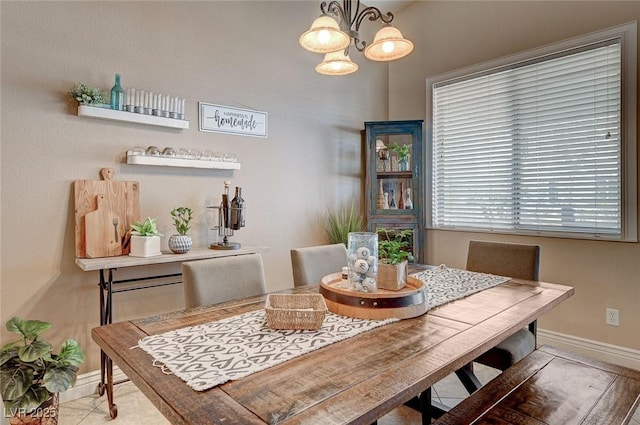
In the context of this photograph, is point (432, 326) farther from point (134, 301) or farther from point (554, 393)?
point (134, 301)

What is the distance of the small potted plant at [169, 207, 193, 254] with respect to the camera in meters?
2.51

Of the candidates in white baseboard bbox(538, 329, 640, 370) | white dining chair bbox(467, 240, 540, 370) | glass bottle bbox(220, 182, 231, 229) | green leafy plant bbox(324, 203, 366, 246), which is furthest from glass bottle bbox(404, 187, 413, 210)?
glass bottle bbox(220, 182, 231, 229)

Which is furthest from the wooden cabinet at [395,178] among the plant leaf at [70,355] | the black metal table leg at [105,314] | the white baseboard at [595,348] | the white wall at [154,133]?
the plant leaf at [70,355]

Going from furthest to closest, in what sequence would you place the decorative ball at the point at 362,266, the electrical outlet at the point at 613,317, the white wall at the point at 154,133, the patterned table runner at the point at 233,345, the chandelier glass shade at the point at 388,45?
the electrical outlet at the point at 613,317, the white wall at the point at 154,133, the chandelier glass shade at the point at 388,45, the decorative ball at the point at 362,266, the patterned table runner at the point at 233,345

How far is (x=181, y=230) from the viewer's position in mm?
2645

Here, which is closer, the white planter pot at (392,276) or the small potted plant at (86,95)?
the white planter pot at (392,276)

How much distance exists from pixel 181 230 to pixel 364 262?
5.12ft

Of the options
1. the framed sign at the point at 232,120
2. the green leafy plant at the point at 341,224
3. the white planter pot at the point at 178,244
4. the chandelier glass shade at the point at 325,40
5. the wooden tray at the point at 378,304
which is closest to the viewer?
the wooden tray at the point at 378,304

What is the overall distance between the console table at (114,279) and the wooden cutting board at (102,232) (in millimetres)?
72

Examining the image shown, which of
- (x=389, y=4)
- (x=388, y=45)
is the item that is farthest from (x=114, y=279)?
(x=389, y=4)

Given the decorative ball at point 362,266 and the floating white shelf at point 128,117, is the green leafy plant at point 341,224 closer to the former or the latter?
the floating white shelf at point 128,117

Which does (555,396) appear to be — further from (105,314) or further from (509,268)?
(105,314)

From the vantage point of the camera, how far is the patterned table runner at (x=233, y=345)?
41.9 inches

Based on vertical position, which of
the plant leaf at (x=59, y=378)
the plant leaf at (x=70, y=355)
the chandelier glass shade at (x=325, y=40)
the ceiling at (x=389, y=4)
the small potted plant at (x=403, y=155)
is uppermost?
the ceiling at (x=389, y=4)
